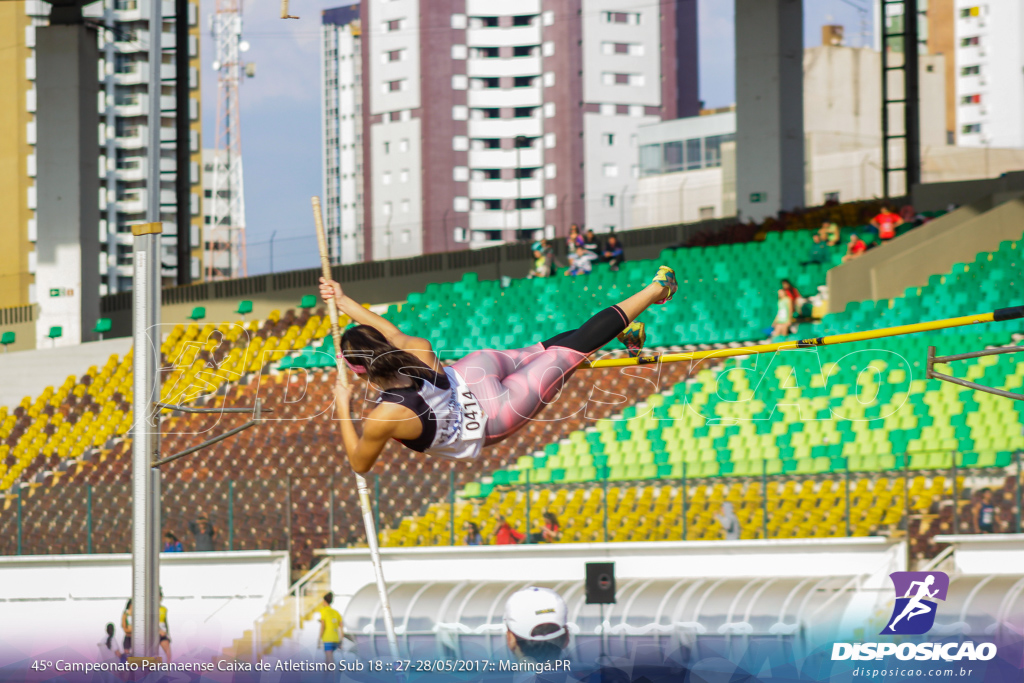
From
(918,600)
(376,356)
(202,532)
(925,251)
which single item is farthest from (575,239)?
(376,356)

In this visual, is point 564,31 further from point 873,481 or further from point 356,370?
point 356,370

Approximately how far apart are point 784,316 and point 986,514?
471 centimetres

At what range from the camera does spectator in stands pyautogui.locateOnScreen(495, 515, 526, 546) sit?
13.2 m

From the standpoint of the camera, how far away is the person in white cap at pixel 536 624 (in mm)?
3154

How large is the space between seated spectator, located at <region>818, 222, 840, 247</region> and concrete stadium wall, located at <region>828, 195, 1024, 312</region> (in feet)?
3.56

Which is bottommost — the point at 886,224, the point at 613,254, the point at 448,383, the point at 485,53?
the point at 448,383

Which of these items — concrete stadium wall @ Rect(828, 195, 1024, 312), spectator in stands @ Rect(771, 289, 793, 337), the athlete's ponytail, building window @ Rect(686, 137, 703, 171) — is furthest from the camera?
building window @ Rect(686, 137, 703, 171)

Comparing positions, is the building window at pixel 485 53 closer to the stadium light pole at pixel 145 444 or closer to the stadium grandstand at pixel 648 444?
the stadium grandstand at pixel 648 444

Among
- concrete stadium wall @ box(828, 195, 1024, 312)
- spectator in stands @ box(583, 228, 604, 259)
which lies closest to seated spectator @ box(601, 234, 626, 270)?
spectator in stands @ box(583, 228, 604, 259)

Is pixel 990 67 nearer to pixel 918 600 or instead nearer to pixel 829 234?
pixel 829 234

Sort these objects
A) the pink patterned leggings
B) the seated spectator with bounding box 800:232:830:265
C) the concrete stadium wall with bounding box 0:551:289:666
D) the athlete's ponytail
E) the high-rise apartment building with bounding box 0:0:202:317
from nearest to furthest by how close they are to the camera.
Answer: the athlete's ponytail, the pink patterned leggings, the concrete stadium wall with bounding box 0:551:289:666, the seated spectator with bounding box 800:232:830:265, the high-rise apartment building with bounding box 0:0:202:317

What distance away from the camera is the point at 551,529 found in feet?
43.0

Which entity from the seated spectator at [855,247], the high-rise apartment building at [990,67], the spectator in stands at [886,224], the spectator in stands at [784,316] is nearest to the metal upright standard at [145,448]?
the spectator in stands at [784,316]

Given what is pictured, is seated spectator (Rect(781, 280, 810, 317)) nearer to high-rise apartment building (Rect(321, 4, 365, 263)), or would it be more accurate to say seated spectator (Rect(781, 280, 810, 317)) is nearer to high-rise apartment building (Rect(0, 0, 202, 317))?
high-rise apartment building (Rect(0, 0, 202, 317))
